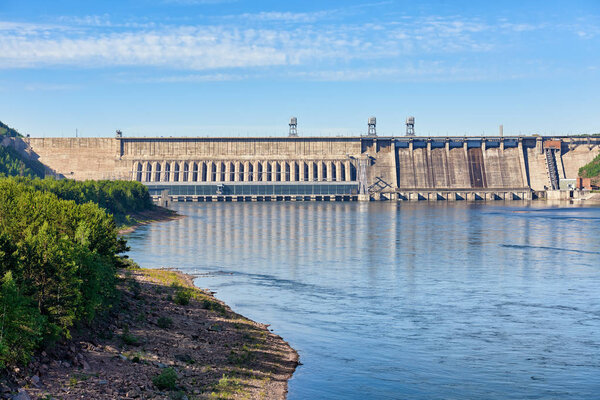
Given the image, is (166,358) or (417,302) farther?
(417,302)

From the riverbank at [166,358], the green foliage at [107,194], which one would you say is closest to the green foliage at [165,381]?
the riverbank at [166,358]

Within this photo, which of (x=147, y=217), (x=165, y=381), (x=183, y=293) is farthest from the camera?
(x=147, y=217)

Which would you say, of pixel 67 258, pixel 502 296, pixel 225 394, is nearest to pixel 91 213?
pixel 67 258

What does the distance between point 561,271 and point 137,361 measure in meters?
45.4

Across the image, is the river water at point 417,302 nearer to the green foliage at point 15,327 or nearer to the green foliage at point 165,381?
the green foliage at point 165,381

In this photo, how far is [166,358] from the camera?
30516 millimetres

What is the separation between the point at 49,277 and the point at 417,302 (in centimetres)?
2635

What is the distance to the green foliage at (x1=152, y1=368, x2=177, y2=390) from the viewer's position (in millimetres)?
26234

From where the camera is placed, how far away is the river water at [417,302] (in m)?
30.8

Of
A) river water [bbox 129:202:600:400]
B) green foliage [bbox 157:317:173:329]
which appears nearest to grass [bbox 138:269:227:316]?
river water [bbox 129:202:600:400]

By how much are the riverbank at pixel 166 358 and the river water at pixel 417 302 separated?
176cm

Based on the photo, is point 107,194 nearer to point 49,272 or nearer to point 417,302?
point 417,302

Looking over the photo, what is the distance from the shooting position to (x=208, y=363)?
30.9 m

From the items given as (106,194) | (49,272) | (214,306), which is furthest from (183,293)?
(106,194)
